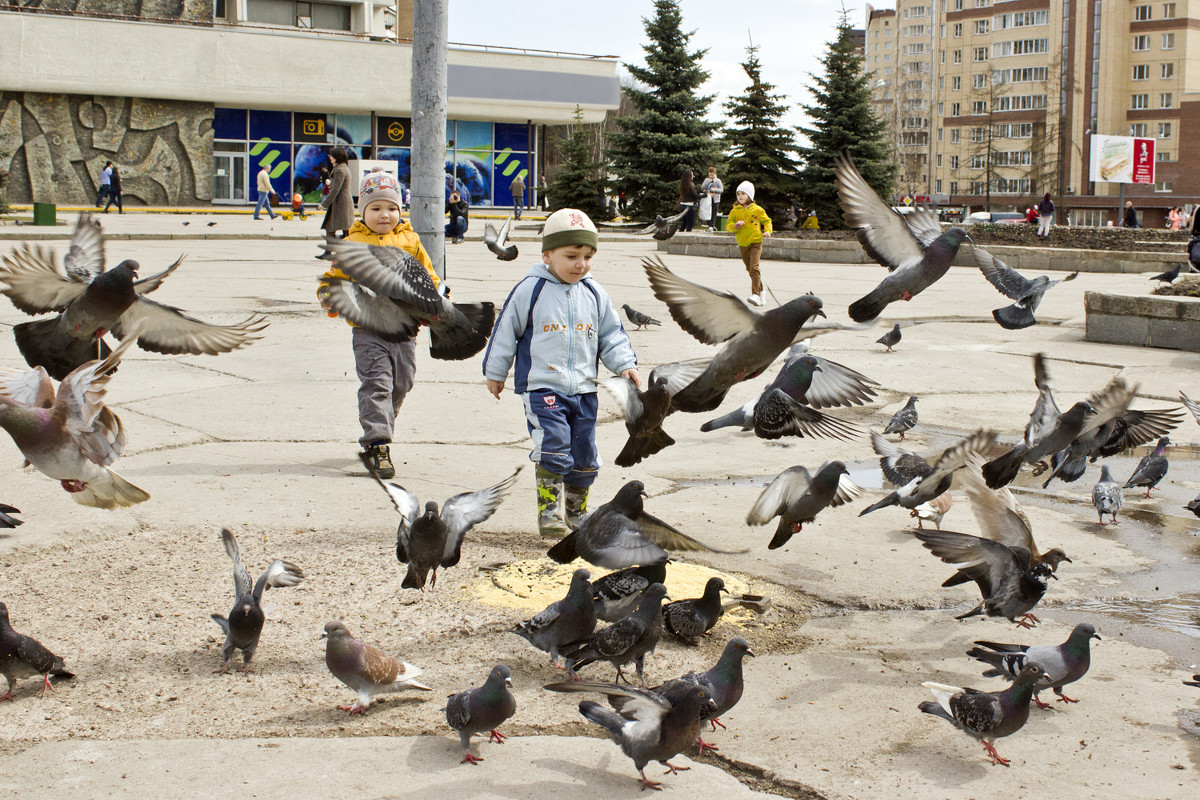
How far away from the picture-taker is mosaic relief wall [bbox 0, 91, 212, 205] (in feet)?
133

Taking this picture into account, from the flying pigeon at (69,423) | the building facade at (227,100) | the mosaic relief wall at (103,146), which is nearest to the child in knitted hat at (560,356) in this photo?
the flying pigeon at (69,423)

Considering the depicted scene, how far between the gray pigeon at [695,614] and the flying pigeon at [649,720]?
2.87ft

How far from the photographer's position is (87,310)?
387 cm

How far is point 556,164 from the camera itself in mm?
52094

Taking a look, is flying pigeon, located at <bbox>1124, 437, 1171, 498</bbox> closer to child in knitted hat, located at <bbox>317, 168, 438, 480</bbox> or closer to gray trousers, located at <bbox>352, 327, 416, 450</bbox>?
child in knitted hat, located at <bbox>317, 168, 438, 480</bbox>

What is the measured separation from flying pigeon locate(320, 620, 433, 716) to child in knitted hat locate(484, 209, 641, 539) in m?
1.83

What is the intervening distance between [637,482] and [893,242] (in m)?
2.46

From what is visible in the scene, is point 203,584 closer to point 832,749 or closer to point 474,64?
point 832,749

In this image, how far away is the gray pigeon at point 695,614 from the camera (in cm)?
392

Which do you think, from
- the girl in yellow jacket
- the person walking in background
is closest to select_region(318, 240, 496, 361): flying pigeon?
the girl in yellow jacket

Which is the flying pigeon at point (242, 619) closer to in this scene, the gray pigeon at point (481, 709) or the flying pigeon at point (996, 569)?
the gray pigeon at point (481, 709)

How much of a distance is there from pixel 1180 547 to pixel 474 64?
43.6 m

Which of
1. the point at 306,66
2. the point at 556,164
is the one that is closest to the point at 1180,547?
the point at 306,66

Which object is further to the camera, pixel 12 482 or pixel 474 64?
pixel 474 64
